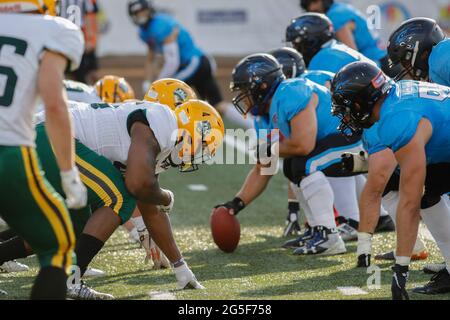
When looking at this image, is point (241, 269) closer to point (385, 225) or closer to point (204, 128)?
point (204, 128)

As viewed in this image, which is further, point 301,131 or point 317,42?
point 317,42

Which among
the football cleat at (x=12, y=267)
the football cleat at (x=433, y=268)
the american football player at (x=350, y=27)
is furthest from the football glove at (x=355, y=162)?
the american football player at (x=350, y=27)

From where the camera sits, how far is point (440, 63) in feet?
17.2

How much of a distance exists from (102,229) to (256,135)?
1979 mm

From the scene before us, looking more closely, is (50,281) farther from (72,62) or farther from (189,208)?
(189,208)

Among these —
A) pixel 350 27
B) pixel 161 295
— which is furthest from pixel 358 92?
pixel 350 27

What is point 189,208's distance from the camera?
7512mm

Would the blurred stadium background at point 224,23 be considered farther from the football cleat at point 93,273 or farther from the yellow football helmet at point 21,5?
the yellow football helmet at point 21,5

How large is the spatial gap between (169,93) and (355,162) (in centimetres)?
115

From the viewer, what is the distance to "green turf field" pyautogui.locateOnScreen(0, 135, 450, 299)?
184 inches

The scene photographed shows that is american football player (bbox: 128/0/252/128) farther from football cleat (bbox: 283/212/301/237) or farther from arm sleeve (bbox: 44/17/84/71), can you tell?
arm sleeve (bbox: 44/17/84/71)

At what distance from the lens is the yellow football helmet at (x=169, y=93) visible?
566 centimetres

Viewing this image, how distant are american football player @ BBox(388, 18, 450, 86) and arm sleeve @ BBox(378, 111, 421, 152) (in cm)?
118

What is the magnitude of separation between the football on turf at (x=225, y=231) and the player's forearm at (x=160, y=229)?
111 centimetres
